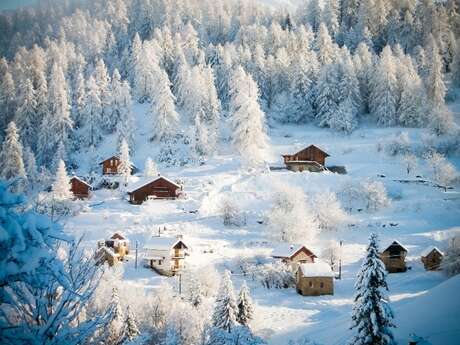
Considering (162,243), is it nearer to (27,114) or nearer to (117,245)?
(117,245)

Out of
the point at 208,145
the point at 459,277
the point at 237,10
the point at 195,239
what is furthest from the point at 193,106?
the point at 237,10

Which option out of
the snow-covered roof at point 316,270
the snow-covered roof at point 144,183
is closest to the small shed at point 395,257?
the snow-covered roof at point 316,270

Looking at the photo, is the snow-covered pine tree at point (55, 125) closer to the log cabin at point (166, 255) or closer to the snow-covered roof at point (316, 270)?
the log cabin at point (166, 255)

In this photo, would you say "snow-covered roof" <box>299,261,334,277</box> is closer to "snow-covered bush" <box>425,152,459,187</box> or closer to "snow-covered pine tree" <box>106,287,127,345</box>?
"snow-covered pine tree" <box>106,287,127,345</box>

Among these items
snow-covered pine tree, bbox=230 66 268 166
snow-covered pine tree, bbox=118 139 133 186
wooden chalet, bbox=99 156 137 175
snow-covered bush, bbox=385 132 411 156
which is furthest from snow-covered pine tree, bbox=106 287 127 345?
snow-covered bush, bbox=385 132 411 156

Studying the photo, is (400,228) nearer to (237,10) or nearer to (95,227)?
(95,227)

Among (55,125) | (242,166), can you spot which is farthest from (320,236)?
(55,125)
